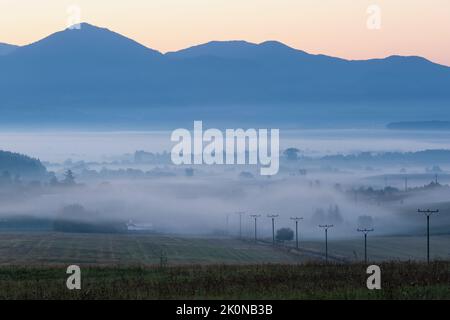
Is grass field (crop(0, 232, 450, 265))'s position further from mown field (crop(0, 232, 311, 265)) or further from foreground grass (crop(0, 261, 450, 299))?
foreground grass (crop(0, 261, 450, 299))

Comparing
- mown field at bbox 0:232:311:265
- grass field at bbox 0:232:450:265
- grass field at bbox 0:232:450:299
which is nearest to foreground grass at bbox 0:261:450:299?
grass field at bbox 0:232:450:299

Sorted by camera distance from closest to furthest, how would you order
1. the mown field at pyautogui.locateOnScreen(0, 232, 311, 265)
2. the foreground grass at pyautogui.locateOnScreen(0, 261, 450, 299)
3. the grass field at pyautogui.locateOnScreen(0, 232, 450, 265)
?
the foreground grass at pyautogui.locateOnScreen(0, 261, 450, 299)
the mown field at pyautogui.locateOnScreen(0, 232, 311, 265)
the grass field at pyautogui.locateOnScreen(0, 232, 450, 265)

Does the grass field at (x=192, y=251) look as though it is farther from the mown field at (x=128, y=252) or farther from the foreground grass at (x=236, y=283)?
the foreground grass at (x=236, y=283)

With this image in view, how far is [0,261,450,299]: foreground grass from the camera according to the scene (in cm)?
3344

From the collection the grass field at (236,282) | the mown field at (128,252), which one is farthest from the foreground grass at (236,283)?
the mown field at (128,252)

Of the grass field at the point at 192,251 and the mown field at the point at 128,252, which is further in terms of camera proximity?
the grass field at the point at 192,251

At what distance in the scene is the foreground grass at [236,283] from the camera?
33438mm

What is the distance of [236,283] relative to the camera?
3844 centimetres

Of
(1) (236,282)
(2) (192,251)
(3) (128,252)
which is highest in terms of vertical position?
(1) (236,282)

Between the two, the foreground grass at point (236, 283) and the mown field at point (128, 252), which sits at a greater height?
the foreground grass at point (236, 283)

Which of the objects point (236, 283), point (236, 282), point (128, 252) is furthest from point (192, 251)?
point (236, 283)

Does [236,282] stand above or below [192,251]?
above

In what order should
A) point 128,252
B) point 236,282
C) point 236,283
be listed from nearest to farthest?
1. point 236,283
2. point 236,282
3. point 128,252

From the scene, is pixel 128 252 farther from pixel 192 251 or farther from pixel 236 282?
pixel 236 282
